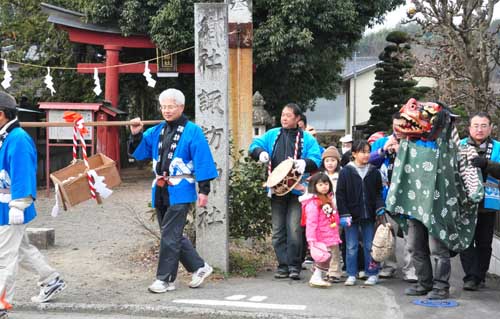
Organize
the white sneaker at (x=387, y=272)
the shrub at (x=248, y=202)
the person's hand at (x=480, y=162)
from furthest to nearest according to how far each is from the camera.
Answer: the shrub at (x=248, y=202)
the white sneaker at (x=387, y=272)
the person's hand at (x=480, y=162)

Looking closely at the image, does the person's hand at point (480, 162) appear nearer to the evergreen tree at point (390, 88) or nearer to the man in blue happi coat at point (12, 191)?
the man in blue happi coat at point (12, 191)

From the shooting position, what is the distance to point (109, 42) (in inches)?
791

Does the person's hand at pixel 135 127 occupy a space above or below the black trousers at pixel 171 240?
above

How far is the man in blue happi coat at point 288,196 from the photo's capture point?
24.3ft

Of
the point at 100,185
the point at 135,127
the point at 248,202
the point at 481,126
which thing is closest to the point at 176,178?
the point at 135,127

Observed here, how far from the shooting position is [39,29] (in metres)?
22.4

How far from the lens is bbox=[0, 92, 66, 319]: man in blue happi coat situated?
586 cm

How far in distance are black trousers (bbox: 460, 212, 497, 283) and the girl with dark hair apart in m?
0.99

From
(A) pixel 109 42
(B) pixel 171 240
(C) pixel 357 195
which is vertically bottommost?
(B) pixel 171 240

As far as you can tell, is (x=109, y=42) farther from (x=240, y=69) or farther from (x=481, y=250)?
(x=481, y=250)

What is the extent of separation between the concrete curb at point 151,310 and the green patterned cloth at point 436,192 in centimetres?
155

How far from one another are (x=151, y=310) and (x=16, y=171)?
5.73 feet

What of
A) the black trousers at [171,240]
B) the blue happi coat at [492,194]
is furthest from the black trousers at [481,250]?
the black trousers at [171,240]

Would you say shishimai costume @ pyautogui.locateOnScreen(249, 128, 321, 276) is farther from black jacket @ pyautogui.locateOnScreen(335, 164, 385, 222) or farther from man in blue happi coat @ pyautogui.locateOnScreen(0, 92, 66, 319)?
man in blue happi coat @ pyautogui.locateOnScreen(0, 92, 66, 319)
